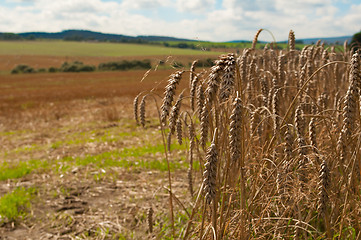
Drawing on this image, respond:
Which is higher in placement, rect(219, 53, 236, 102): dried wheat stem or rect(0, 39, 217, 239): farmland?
rect(219, 53, 236, 102): dried wheat stem

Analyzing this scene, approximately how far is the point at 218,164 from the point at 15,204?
3683 mm

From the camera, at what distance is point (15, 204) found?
473 cm

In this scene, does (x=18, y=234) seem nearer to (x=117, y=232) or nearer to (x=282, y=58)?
(x=117, y=232)

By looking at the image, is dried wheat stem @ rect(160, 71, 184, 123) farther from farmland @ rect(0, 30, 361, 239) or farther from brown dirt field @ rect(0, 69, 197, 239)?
brown dirt field @ rect(0, 69, 197, 239)

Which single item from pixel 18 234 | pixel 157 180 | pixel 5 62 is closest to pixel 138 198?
pixel 157 180

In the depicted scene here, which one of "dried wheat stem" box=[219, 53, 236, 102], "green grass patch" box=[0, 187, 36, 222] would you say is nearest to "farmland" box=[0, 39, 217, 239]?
"green grass patch" box=[0, 187, 36, 222]

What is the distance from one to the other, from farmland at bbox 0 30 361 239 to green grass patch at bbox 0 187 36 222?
0.06 feet

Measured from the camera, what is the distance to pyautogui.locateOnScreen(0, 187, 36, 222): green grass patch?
14.8 ft

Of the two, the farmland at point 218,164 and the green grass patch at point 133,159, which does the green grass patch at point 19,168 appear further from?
the green grass patch at point 133,159

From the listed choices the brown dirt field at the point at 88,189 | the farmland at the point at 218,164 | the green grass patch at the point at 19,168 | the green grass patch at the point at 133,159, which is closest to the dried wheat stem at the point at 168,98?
the farmland at the point at 218,164

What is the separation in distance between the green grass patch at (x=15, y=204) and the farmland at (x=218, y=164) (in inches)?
0.7

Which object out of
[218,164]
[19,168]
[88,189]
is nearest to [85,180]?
[88,189]

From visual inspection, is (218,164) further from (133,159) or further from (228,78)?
(133,159)

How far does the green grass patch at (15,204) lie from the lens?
14.8 feet
